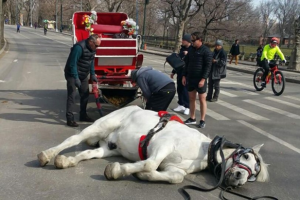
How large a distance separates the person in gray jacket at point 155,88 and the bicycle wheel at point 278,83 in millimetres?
7052

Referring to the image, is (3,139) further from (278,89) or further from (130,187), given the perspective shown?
(278,89)

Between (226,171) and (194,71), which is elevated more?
(194,71)

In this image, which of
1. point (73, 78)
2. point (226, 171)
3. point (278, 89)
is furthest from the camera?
point (278, 89)

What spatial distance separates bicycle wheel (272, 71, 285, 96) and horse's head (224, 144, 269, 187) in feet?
30.3

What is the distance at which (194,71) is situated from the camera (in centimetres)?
735

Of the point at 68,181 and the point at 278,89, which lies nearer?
the point at 68,181

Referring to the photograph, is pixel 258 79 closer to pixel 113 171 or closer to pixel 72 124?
pixel 72 124

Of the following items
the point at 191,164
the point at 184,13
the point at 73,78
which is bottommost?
the point at 191,164

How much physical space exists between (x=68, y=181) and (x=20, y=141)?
6.75 ft

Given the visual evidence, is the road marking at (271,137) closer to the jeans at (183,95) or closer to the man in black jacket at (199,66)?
the man in black jacket at (199,66)

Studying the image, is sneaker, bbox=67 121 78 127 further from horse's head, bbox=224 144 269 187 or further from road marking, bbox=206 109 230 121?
horse's head, bbox=224 144 269 187

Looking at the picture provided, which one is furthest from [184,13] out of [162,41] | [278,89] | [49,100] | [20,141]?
[20,141]

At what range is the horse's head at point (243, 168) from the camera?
375cm

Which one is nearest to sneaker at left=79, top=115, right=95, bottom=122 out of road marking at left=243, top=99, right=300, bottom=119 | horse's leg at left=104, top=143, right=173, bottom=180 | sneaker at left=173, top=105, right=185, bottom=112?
sneaker at left=173, top=105, right=185, bottom=112
